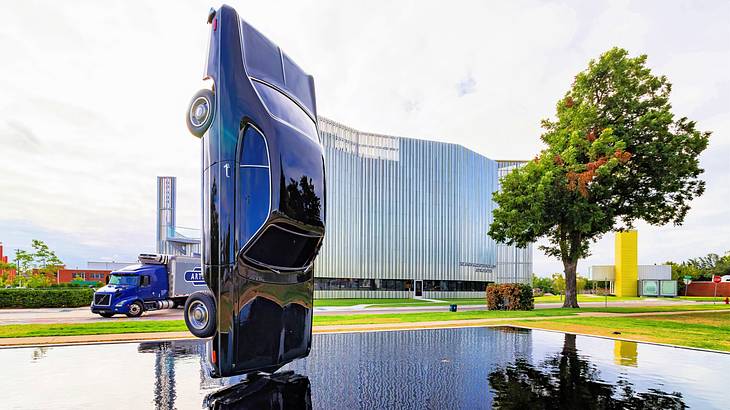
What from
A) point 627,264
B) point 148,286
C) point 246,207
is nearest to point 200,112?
point 246,207

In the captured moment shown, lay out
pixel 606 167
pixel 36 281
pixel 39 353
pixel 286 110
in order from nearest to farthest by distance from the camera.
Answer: pixel 286 110
pixel 39 353
pixel 606 167
pixel 36 281

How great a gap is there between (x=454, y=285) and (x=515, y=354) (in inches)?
1489

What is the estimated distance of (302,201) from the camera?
5812 millimetres

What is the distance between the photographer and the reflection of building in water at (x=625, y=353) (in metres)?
8.97

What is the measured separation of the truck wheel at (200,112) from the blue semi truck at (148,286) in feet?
50.6

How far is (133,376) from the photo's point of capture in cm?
698

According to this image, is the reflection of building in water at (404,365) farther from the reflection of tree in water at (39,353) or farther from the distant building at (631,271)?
the distant building at (631,271)

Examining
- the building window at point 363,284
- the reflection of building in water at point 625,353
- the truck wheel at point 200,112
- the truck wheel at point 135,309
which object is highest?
the truck wheel at point 200,112

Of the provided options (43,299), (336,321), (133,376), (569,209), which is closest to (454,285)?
(569,209)

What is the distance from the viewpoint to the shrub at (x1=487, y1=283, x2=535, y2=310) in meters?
25.5

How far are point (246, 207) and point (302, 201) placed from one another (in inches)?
34.9

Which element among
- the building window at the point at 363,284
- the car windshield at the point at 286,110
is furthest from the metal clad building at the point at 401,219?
the car windshield at the point at 286,110

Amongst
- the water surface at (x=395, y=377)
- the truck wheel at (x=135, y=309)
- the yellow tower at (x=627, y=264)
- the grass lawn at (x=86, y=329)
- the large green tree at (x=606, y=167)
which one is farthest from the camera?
the yellow tower at (x=627, y=264)

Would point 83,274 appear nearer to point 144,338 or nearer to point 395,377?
point 144,338
